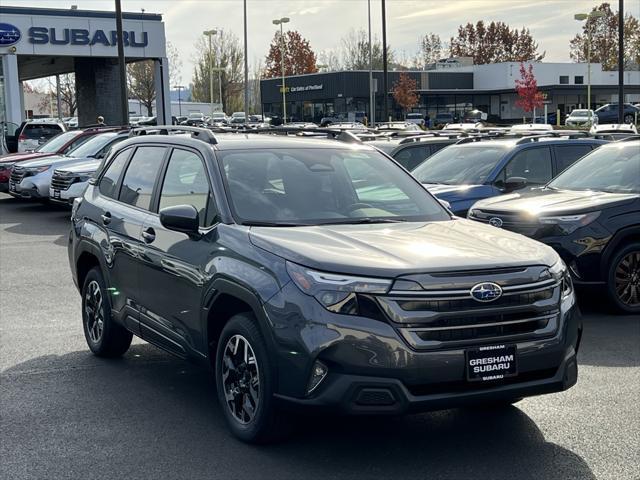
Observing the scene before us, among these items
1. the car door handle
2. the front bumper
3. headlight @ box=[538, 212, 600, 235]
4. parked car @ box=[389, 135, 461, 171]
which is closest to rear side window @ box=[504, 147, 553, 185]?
parked car @ box=[389, 135, 461, 171]

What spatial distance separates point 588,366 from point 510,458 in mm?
2266

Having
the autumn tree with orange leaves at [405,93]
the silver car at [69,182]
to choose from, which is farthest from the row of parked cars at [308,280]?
the autumn tree with orange leaves at [405,93]

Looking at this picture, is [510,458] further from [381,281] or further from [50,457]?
[50,457]

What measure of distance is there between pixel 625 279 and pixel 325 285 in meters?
5.31

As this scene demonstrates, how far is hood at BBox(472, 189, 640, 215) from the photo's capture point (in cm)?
888

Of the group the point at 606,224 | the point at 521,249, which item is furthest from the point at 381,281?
the point at 606,224

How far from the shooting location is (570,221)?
28.8 ft

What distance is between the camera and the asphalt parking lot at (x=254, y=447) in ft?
15.5

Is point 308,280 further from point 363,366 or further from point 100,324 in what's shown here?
point 100,324

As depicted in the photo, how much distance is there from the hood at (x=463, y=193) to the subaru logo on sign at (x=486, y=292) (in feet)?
21.9

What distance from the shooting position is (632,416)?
18.3ft

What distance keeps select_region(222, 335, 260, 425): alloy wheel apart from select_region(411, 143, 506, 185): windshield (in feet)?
23.1

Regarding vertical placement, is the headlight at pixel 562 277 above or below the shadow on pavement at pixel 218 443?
above

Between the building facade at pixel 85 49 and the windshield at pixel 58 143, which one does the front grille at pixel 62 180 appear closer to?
the windshield at pixel 58 143
